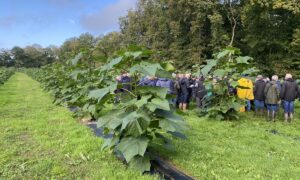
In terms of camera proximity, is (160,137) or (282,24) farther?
(282,24)

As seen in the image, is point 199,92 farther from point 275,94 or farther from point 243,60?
point 243,60

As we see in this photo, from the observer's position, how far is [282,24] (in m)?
27.7

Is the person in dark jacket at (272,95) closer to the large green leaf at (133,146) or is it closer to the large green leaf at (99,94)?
the large green leaf at (133,146)

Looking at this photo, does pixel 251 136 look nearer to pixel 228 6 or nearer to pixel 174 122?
pixel 174 122

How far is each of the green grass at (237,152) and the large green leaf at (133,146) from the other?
2.83ft

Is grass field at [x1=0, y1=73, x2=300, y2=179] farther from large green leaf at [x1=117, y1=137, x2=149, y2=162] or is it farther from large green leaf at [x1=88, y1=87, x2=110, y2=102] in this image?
large green leaf at [x1=88, y1=87, x2=110, y2=102]

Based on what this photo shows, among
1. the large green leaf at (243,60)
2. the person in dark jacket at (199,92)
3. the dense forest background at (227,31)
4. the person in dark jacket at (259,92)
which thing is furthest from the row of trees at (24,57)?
the large green leaf at (243,60)

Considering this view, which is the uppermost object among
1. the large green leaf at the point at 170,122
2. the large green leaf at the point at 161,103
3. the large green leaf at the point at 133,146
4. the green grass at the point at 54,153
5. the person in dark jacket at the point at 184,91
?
the large green leaf at the point at 161,103

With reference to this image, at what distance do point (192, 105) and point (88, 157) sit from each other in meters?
8.75

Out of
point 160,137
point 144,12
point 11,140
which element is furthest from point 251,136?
point 144,12

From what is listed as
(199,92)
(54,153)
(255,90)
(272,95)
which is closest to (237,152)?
(54,153)

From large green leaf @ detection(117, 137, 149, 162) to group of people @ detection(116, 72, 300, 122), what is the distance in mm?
4142

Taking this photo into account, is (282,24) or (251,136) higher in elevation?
(282,24)

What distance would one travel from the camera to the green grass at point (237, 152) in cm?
517
